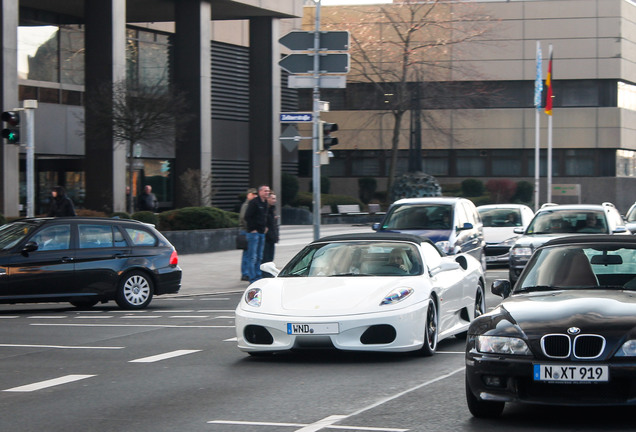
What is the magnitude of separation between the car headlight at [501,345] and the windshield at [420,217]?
13.9 m

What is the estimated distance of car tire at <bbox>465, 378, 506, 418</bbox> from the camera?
7402mm

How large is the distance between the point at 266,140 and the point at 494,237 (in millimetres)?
18614

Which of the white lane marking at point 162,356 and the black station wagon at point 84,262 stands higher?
the black station wagon at point 84,262

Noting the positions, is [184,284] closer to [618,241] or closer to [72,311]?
[72,311]

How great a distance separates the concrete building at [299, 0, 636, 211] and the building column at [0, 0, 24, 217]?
32326 mm

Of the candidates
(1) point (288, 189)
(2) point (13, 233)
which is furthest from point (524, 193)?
(2) point (13, 233)

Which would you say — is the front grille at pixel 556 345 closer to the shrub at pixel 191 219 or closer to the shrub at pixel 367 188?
the shrub at pixel 191 219

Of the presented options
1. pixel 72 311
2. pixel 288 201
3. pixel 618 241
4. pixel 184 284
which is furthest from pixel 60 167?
pixel 618 241

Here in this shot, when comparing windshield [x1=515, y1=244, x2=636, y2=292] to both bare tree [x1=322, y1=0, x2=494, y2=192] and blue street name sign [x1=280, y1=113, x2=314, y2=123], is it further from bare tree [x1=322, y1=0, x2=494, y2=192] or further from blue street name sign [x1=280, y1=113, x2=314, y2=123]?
bare tree [x1=322, y1=0, x2=494, y2=192]

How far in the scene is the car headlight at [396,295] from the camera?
1060 cm

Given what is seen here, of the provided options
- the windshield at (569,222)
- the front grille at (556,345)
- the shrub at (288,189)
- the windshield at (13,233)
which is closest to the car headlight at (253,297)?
the front grille at (556,345)

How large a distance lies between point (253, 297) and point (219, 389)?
185 centimetres

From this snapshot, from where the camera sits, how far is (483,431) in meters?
7.14

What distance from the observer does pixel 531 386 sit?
276 inches
